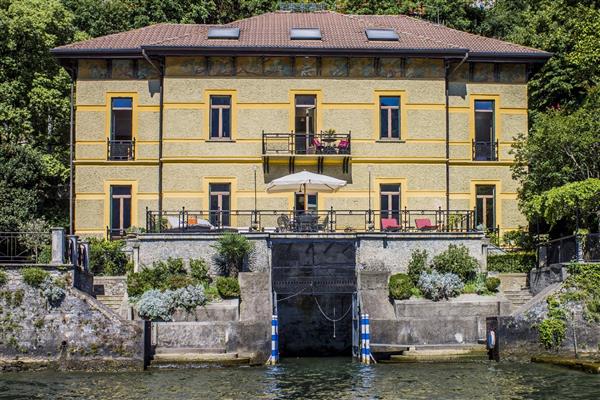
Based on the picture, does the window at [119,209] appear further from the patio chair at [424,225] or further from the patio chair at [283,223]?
the patio chair at [424,225]

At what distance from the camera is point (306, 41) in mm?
41406

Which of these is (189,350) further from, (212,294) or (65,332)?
(65,332)

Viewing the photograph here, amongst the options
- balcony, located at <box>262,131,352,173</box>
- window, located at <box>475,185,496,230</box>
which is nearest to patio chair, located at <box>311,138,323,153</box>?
balcony, located at <box>262,131,352,173</box>

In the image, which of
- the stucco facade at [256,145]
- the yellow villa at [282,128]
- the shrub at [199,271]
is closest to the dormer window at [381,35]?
the yellow villa at [282,128]

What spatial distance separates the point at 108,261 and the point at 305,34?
1185 centimetres

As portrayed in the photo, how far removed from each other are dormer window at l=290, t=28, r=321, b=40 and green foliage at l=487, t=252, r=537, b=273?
1078 cm

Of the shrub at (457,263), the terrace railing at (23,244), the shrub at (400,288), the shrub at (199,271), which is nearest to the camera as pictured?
→ the shrub at (400,288)

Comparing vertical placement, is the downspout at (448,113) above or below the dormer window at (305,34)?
below

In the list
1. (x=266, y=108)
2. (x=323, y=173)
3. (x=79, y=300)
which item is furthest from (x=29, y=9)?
(x=79, y=300)

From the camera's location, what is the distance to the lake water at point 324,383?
84.2ft

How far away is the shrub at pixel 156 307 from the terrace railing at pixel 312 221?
3613 millimetres

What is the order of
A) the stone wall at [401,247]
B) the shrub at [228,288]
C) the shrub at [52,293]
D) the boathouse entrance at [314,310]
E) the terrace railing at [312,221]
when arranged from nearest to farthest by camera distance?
1. the shrub at [52,293]
2. the shrub at [228,288]
3. the stone wall at [401,247]
4. the boathouse entrance at [314,310]
5. the terrace railing at [312,221]

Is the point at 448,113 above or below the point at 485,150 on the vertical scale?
above

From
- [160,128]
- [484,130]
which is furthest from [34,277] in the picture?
[484,130]
